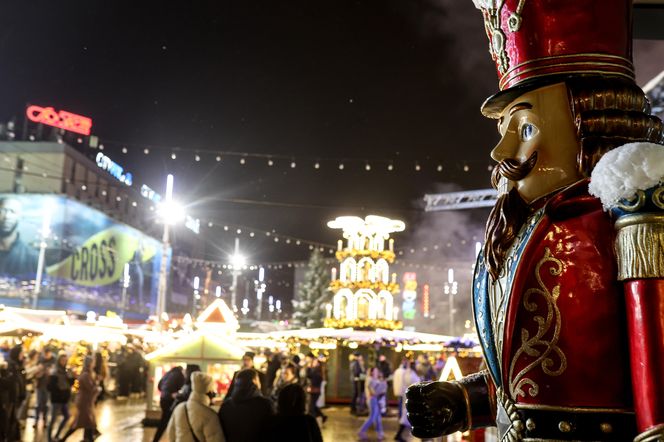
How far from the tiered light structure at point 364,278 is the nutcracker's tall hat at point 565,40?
2612 centimetres

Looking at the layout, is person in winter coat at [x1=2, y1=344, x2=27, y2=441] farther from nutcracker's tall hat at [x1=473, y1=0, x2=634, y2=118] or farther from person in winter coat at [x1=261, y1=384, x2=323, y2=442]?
nutcracker's tall hat at [x1=473, y1=0, x2=634, y2=118]

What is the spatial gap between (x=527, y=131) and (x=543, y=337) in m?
0.71

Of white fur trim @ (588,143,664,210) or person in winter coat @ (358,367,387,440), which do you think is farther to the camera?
person in winter coat @ (358,367,387,440)

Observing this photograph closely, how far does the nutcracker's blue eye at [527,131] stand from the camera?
232cm

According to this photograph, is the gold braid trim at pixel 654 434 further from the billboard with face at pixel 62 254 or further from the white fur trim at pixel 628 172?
the billboard with face at pixel 62 254

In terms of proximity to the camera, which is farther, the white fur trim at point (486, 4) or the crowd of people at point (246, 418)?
the crowd of people at point (246, 418)

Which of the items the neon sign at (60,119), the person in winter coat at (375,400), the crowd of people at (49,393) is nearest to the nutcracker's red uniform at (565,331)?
the crowd of people at (49,393)

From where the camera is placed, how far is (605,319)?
78.4 inches

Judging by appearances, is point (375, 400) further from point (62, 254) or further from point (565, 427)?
point (62, 254)

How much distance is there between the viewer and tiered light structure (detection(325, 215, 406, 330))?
94.5 ft

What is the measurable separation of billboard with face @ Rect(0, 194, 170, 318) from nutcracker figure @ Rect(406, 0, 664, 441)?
39.6 metres

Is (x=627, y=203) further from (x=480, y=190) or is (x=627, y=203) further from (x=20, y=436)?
(x=480, y=190)

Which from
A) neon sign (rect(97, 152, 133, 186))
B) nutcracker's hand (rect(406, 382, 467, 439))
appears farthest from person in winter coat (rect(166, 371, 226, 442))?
neon sign (rect(97, 152, 133, 186))

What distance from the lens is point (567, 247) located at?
2088mm
